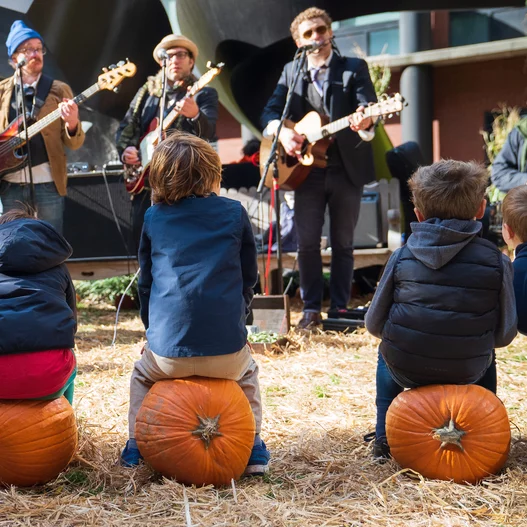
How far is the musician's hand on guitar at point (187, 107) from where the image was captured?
15.8 ft

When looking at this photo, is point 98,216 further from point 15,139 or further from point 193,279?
point 193,279

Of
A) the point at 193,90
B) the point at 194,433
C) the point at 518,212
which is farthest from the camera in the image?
the point at 193,90

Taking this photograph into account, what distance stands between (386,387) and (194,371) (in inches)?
28.2

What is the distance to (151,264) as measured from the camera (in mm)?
2537

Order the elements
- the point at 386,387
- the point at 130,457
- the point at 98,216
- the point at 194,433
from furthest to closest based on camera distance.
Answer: the point at 98,216, the point at 386,387, the point at 130,457, the point at 194,433

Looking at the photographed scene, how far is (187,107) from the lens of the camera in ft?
15.9

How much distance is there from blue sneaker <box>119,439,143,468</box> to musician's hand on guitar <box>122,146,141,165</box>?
338 centimetres

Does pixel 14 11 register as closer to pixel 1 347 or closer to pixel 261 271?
pixel 261 271

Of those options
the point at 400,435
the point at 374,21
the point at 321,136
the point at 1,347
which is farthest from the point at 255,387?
the point at 374,21

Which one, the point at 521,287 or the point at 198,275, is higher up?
the point at 198,275

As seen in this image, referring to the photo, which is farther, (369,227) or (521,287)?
(369,227)

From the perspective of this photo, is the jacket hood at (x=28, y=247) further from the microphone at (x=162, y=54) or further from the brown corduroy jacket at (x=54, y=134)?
the brown corduroy jacket at (x=54, y=134)

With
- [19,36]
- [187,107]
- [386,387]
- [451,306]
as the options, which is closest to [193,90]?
[187,107]

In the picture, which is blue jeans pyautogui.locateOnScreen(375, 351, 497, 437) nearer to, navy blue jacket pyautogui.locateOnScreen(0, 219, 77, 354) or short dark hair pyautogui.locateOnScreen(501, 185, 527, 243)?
short dark hair pyautogui.locateOnScreen(501, 185, 527, 243)
